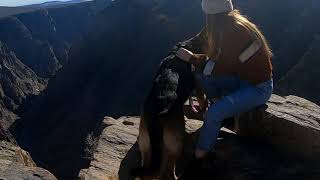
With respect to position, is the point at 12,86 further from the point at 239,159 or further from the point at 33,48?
the point at 239,159

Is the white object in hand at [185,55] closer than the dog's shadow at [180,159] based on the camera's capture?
Yes

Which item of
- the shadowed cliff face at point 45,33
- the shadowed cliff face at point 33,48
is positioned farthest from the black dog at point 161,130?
the shadowed cliff face at point 45,33

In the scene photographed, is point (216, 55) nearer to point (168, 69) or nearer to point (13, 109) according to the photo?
point (168, 69)

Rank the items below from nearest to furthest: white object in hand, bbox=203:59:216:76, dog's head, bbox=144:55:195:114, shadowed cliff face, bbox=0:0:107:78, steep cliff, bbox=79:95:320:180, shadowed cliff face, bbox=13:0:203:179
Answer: dog's head, bbox=144:55:195:114, white object in hand, bbox=203:59:216:76, steep cliff, bbox=79:95:320:180, shadowed cliff face, bbox=13:0:203:179, shadowed cliff face, bbox=0:0:107:78

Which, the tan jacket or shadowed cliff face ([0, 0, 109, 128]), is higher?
the tan jacket

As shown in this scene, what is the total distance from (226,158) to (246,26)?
1652 mm

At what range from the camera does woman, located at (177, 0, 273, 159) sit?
627 cm

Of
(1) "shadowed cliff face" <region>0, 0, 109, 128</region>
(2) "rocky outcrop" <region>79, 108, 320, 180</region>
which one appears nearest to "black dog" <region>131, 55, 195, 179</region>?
(2) "rocky outcrop" <region>79, 108, 320, 180</region>

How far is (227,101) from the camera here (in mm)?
6488

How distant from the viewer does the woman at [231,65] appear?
6.27 metres

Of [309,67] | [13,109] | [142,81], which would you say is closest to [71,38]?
[13,109]

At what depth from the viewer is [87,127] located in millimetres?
68312

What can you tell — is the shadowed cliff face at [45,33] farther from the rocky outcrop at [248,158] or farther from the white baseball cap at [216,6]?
the white baseball cap at [216,6]

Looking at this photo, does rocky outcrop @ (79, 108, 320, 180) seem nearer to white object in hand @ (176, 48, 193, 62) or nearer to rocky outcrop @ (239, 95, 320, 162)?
rocky outcrop @ (239, 95, 320, 162)
